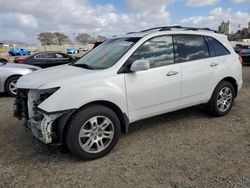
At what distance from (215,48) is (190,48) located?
2.15 ft

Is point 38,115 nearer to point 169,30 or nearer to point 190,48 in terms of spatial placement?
point 169,30

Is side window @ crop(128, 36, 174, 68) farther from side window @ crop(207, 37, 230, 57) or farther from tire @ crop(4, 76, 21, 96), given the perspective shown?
tire @ crop(4, 76, 21, 96)

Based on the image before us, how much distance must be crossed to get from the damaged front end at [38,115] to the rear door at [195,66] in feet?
6.97

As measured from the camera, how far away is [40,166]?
3502mm

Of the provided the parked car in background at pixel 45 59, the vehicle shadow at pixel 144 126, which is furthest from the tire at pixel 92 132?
the parked car in background at pixel 45 59

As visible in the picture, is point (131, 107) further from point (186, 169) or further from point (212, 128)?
point (212, 128)

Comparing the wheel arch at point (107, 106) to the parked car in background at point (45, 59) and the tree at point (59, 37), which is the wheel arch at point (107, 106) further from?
the tree at point (59, 37)

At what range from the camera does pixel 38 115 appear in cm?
360

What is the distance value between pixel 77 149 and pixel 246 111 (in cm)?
382

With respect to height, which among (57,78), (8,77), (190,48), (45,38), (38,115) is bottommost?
(38,115)

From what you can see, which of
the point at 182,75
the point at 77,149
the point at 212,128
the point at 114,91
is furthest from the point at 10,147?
the point at 212,128

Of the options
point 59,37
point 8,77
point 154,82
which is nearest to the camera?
point 154,82

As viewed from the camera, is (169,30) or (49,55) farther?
(49,55)

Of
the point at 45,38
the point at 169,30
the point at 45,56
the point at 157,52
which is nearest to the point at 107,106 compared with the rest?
the point at 157,52
